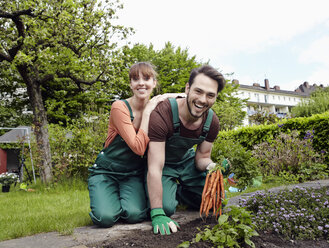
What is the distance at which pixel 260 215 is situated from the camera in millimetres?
Result: 2605

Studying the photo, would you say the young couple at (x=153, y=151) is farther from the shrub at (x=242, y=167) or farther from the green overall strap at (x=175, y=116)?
the shrub at (x=242, y=167)

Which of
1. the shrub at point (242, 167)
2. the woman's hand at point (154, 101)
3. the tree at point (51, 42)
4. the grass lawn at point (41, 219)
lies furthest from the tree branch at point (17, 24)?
the shrub at point (242, 167)

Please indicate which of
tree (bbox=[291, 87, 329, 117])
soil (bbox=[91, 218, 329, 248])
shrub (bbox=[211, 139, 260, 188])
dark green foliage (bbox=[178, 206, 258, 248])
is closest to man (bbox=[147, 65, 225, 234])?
soil (bbox=[91, 218, 329, 248])

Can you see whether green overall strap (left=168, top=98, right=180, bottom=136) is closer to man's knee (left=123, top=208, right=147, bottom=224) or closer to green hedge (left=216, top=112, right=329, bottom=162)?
man's knee (left=123, top=208, right=147, bottom=224)

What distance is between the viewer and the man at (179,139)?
2436 millimetres

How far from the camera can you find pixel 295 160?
631 cm

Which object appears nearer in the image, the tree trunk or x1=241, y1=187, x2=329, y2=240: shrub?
x1=241, y1=187, x2=329, y2=240: shrub

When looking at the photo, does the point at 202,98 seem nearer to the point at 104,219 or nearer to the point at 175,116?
the point at 175,116

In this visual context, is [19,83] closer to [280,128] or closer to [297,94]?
[280,128]

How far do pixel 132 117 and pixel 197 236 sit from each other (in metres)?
1.28

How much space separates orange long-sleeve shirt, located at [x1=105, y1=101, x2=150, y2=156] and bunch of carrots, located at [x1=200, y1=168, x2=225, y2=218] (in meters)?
0.66

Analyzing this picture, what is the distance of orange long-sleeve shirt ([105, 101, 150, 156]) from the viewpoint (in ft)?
8.13

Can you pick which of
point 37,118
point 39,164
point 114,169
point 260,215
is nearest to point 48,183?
point 39,164

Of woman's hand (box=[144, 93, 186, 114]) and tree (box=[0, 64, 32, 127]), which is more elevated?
tree (box=[0, 64, 32, 127])
